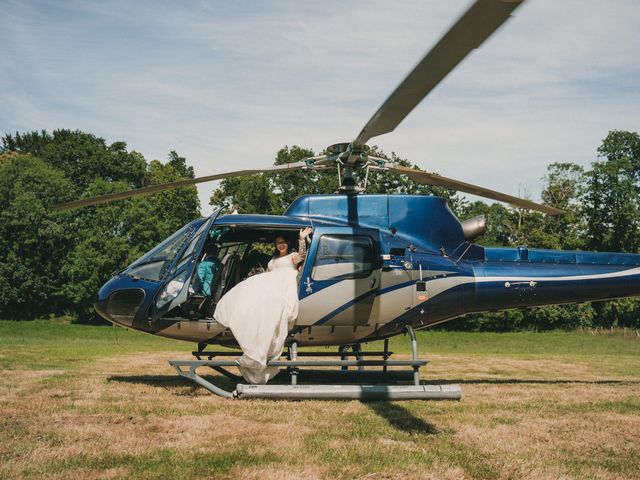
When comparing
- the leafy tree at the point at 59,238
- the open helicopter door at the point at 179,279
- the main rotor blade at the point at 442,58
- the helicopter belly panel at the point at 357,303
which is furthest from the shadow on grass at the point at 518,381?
the leafy tree at the point at 59,238

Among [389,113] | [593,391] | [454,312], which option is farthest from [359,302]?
[593,391]

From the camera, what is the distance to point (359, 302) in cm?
882

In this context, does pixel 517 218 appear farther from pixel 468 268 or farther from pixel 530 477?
pixel 530 477

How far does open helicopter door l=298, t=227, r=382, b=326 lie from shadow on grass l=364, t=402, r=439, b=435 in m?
1.47

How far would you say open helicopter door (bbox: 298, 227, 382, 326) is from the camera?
28.6ft

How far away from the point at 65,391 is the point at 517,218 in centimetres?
4923

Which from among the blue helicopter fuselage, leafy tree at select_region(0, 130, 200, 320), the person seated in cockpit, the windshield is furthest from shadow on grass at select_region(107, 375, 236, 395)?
leafy tree at select_region(0, 130, 200, 320)

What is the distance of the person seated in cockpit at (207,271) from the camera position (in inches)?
349

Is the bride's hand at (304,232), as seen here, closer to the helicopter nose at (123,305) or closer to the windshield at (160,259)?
the windshield at (160,259)

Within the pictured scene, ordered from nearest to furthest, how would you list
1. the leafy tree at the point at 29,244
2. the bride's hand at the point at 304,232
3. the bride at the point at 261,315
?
the bride at the point at 261,315
the bride's hand at the point at 304,232
the leafy tree at the point at 29,244

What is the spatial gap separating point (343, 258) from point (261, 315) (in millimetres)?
1636

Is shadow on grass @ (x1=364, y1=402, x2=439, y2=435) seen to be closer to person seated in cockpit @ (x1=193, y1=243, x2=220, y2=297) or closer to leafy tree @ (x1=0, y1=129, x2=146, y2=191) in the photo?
person seated in cockpit @ (x1=193, y1=243, x2=220, y2=297)

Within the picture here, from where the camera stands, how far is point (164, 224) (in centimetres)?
4791

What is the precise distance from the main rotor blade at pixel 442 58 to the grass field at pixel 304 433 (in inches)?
132
